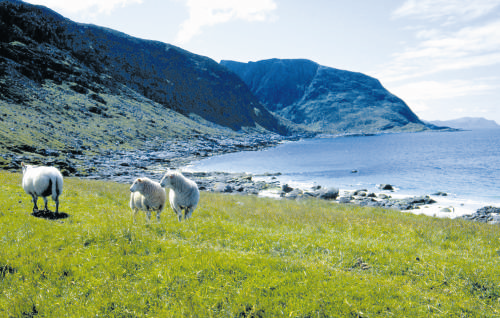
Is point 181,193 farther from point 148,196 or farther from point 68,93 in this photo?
point 68,93

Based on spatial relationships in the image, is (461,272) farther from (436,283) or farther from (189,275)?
(189,275)

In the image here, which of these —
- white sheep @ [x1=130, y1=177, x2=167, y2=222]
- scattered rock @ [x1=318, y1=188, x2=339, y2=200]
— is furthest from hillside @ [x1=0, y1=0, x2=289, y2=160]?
scattered rock @ [x1=318, y1=188, x2=339, y2=200]

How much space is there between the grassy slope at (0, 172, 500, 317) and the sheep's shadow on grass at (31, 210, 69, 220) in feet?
3.21

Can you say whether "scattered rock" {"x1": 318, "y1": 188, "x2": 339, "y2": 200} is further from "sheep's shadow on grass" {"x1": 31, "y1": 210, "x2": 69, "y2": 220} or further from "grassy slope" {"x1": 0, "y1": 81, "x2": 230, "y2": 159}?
"grassy slope" {"x1": 0, "y1": 81, "x2": 230, "y2": 159}

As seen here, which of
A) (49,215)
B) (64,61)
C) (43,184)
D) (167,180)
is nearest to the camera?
(49,215)

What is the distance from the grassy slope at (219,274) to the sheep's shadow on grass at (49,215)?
98 centimetres

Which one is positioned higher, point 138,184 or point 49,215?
point 138,184

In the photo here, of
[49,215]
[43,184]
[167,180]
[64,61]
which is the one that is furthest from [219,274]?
[64,61]

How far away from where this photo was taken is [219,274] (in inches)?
267

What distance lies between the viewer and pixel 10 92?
7981 cm

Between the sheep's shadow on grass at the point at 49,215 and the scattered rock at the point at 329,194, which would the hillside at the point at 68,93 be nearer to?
the sheep's shadow on grass at the point at 49,215

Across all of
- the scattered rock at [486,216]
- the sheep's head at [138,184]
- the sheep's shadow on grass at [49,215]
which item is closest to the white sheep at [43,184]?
the sheep's shadow on grass at [49,215]

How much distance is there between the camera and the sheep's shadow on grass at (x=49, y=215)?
36.7 feet

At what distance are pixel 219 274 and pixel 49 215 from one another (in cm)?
896
